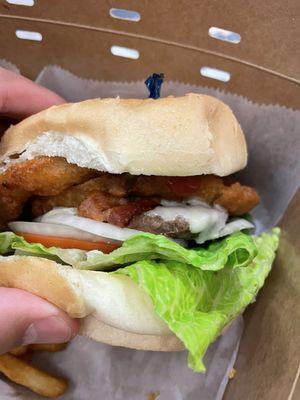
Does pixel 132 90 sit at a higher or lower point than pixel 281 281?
higher

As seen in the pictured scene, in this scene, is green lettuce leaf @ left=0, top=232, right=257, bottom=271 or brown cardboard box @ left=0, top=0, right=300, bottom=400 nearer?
green lettuce leaf @ left=0, top=232, right=257, bottom=271

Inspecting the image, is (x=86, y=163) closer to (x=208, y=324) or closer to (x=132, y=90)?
(x=208, y=324)

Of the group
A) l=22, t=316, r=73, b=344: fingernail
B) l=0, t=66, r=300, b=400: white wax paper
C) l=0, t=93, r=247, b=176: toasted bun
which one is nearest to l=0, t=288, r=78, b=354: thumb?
l=22, t=316, r=73, b=344: fingernail

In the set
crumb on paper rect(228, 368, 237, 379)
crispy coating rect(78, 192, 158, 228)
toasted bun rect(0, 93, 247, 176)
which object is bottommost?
crumb on paper rect(228, 368, 237, 379)

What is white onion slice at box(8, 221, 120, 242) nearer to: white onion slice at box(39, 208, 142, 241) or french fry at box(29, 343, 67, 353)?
white onion slice at box(39, 208, 142, 241)

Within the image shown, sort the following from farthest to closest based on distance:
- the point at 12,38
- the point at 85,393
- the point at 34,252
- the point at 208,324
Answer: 1. the point at 12,38
2. the point at 85,393
3. the point at 34,252
4. the point at 208,324

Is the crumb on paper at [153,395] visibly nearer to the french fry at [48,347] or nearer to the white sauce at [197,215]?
the french fry at [48,347]

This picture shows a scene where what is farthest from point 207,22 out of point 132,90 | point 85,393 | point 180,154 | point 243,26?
point 85,393
